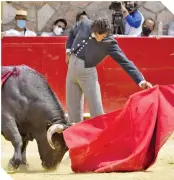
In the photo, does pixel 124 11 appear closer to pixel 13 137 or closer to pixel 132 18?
pixel 132 18

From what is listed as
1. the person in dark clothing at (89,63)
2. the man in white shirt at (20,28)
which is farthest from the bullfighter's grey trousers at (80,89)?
the man in white shirt at (20,28)

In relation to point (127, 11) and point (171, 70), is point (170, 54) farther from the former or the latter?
point (127, 11)

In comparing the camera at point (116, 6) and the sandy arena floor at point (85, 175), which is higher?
the camera at point (116, 6)

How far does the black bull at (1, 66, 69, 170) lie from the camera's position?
17.3ft

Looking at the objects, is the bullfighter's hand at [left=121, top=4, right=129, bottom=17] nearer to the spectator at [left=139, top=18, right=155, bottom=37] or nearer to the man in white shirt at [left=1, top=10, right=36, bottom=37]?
the spectator at [left=139, top=18, right=155, bottom=37]

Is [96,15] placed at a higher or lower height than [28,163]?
higher

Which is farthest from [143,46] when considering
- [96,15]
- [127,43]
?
[96,15]

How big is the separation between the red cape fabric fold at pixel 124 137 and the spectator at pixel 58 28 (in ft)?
11.6

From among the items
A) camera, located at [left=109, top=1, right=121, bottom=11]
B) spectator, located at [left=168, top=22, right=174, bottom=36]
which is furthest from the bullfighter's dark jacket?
spectator, located at [left=168, top=22, right=174, bottom=36]

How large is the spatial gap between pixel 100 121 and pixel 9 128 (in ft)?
2.23

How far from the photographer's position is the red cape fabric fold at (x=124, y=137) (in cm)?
499

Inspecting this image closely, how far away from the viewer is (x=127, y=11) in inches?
330

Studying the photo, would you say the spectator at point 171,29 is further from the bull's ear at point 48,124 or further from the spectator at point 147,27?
the bull's ear at point 48,124

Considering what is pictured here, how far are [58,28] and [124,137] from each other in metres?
3.73
